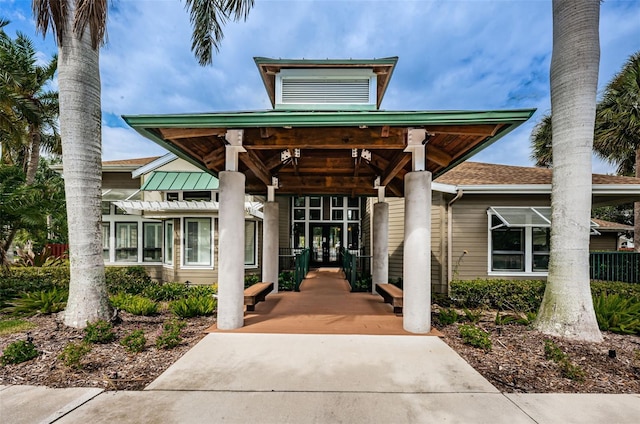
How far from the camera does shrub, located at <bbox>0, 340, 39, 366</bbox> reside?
376 cm

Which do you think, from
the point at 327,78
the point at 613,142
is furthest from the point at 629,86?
the point at 327,78

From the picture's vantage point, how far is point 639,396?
3.24m

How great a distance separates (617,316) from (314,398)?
604 cm

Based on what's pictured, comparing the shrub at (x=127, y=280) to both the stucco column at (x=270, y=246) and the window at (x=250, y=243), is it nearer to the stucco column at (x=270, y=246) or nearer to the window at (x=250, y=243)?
the window at (x=250, y=243)

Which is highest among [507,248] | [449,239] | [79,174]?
[79,174]

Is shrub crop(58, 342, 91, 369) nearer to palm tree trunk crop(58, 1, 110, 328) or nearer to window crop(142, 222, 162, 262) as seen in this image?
palm tree trunk crop(58, 1, 110, 328)

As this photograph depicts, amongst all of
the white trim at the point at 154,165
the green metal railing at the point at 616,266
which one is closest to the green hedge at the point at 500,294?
the green metal railing at the point at 616,266

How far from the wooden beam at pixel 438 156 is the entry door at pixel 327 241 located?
10.5m

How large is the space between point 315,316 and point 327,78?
6.73 metres

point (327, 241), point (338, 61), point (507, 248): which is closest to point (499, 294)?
point (507, 248)

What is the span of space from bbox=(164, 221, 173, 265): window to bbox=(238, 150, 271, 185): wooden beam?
582 centimetres

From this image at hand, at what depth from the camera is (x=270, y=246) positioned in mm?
8500

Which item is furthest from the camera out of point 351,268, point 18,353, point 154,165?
point 154,165

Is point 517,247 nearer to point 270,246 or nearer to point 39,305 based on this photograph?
point 270,246
